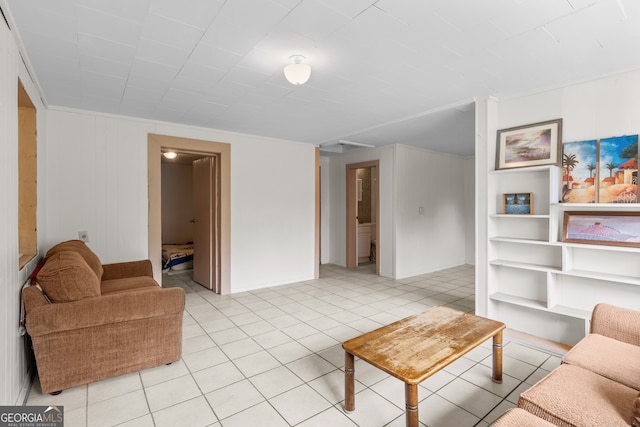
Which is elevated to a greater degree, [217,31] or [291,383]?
[217,31]

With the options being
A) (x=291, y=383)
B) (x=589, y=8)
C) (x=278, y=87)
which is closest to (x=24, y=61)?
(x=278, y=87)

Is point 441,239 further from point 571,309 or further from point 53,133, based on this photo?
point 53,133

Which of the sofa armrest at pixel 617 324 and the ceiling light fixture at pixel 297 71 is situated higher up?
the ceiling light fixture at pixel 297 71

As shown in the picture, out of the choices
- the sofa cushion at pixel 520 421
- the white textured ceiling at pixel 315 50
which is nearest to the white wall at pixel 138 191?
the white textured ceiling at pixel 315 50

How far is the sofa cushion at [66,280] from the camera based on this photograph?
211cm

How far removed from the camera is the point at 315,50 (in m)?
2.26

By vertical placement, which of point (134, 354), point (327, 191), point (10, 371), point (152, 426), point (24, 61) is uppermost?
point (24, 61)

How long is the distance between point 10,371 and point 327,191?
5.71m

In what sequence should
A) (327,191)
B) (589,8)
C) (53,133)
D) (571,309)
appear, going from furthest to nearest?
(327,191) → (53,133) → (571,309) → (589,8)

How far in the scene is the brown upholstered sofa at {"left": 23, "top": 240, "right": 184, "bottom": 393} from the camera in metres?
2.10

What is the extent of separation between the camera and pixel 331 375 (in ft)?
8.00

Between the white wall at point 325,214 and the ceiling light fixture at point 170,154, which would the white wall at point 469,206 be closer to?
the white wall at point 325,214

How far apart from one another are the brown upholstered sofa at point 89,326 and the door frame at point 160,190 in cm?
160

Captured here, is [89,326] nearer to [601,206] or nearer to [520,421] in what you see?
[520,421]
